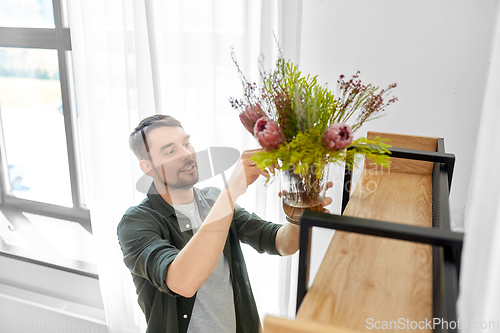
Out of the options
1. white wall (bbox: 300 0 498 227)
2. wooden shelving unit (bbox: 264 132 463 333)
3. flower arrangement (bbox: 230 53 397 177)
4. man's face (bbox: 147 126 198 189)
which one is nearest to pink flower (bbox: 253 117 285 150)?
flower arrangement (bbox: 230 53 397 177)

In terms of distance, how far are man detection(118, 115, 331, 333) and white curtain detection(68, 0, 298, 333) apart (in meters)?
0.24

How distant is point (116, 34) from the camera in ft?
4.96

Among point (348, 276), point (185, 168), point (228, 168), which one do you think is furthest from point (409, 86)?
point (348, 276)

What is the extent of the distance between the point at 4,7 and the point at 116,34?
0.91m

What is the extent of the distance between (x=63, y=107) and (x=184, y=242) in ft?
4.15

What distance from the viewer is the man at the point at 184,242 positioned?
0.90 meters

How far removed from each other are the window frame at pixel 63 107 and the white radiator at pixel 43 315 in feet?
1.38

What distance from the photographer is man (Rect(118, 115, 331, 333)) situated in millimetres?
904

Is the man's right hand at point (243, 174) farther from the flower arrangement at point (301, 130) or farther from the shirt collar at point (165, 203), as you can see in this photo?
the shirt collar at point (165, 203)

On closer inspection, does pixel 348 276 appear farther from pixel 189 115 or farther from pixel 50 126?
pixel 50 126

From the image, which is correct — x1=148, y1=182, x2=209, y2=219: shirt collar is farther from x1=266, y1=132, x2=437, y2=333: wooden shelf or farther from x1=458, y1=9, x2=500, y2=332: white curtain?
x1=458, y1=9, x2=500, y2=332: white curtain

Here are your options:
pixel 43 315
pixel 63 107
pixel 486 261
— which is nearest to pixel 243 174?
pixel 486 261

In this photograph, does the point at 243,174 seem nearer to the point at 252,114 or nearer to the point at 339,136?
the point at 252,114

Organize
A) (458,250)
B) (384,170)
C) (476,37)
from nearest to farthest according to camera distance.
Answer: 1. (458,250)
2. (384,170)
3. (476,37)
